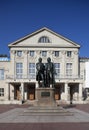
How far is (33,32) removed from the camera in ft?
169

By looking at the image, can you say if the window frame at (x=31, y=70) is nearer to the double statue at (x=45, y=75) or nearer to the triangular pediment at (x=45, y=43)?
the triangular pediment at (x=45, y=43)

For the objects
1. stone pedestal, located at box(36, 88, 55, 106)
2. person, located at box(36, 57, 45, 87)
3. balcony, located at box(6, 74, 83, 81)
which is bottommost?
stone pedestal, located at box(36, 88, 55, 106)

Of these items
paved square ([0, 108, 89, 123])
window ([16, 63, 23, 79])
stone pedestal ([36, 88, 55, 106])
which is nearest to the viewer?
paved square ([0, 108, 89, 123])

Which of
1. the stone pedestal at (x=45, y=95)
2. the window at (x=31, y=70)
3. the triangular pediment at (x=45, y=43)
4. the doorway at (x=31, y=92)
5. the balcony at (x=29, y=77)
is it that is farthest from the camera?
the doorway at (x=31, y=92)

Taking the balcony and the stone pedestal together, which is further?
the balcony

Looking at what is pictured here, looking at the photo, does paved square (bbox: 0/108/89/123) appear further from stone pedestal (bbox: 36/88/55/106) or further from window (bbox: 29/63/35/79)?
window (bbox: 29/63/35/79)

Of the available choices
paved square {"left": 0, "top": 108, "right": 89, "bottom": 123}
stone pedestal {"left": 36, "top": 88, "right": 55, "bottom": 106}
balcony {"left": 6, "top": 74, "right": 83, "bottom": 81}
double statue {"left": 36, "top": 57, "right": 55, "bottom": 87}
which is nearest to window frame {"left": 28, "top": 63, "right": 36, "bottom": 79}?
balcony {"left": 6, "top": 74, "right": 83, "bottom": 81}

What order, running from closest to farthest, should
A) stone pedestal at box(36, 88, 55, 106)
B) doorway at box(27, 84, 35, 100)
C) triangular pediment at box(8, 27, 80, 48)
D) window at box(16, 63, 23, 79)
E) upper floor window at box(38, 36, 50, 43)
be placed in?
1. stone pedestal at box(36, 88, 55, 106)
2. window at box(16, 63, 23, 79)
3. triangular pediment at box(8, 27, 80, 48)
4. doorway at box(27, 84, 35, 100)
5. upper floor window at box(38, 36, 50, 43)

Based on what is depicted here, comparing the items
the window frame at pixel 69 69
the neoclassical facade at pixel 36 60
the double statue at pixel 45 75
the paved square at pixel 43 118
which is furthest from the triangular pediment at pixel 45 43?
the paved square at pixel 43 118

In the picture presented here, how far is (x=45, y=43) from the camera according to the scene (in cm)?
5159

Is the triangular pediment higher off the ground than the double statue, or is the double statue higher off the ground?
the triangular pediment

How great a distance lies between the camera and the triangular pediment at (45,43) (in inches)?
2014

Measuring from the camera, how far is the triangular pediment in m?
51.2

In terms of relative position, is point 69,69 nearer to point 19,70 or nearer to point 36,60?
point 36,60
